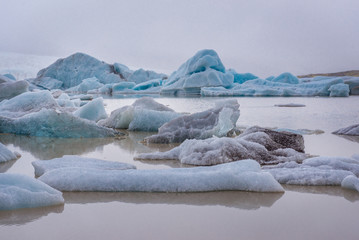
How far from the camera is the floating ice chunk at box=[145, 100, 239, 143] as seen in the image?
3951mm

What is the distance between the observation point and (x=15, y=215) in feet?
5.08

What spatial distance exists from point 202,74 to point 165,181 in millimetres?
20286

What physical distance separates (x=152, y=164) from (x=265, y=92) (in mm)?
19483

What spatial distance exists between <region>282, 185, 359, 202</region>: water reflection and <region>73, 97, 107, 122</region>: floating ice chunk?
4219mm

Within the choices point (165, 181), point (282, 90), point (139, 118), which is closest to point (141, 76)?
point (282, 90)

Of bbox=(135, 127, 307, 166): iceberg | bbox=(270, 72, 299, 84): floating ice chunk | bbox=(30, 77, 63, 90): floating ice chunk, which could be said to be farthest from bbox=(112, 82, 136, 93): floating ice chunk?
bbox=(135, 127, 307, 166): iceberg

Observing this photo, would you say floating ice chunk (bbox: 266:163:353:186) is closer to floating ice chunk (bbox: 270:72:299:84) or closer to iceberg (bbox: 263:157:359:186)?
iceberg (bbox: 263:157:359:186)

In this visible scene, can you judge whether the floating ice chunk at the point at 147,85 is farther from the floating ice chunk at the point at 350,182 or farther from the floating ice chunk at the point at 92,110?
the floating ice chunk at the point at 350,182

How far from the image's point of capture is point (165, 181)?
198 centimetres

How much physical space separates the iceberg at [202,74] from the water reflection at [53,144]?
18016 mm

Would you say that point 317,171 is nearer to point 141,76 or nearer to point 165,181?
point 165,181

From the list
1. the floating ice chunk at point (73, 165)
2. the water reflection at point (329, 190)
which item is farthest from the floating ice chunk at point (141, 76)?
the water reflection at point (329, 190)

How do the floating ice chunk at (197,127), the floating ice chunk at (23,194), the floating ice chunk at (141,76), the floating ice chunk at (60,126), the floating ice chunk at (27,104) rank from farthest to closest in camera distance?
the floating ice chunk at (141,76)
the floating ice chunk at (27,104)
the floating ice chunk at (60,126)
the floating ice chunk at (197,127)
the floating ice chunk at (23,194)

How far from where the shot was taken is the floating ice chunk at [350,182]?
2.01 m
